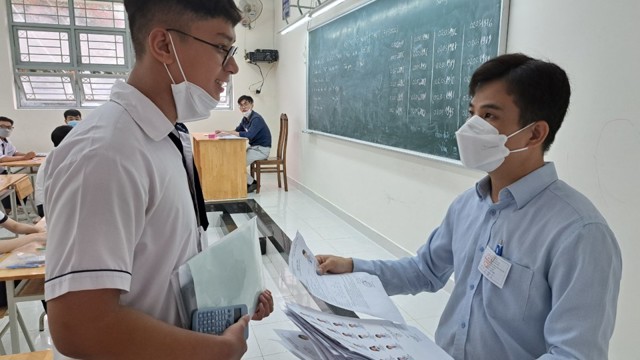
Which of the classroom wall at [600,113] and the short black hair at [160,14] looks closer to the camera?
the short black hair at [160,14]

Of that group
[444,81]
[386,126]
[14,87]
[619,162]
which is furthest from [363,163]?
[14,87]

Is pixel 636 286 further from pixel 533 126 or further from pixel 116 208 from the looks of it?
pixel 116 208

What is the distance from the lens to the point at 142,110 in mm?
772

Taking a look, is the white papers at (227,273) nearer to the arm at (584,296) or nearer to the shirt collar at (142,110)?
the shirt collar at (142,110)

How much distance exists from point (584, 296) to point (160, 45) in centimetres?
93

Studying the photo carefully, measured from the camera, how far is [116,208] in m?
0.65

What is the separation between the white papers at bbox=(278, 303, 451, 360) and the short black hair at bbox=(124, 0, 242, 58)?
0.62 metres

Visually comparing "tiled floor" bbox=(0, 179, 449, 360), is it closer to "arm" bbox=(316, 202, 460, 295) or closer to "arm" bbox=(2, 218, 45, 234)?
"arm" bbox=(316, 202, 460, 295)

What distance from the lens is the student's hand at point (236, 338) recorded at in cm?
80

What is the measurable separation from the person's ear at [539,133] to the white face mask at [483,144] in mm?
19

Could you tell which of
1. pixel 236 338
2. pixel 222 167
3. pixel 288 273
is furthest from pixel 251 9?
pixel 236 338

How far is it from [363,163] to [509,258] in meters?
3.23

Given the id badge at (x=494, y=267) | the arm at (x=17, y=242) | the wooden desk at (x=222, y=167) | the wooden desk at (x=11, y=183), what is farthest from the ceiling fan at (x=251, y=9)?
the id badge at (x=494, y=267)

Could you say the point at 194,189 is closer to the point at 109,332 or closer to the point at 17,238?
the point at 109,332
